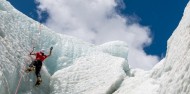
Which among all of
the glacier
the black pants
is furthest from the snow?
the black pants

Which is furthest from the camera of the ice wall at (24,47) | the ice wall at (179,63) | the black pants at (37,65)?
the black pants at (37,65)

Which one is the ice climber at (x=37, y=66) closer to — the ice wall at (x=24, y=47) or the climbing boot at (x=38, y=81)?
the climbing boot at (x=38, y=81)

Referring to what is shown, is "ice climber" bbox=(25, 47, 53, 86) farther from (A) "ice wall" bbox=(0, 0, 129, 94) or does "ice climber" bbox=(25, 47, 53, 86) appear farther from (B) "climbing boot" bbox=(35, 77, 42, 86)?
(A) "ice wall" bbox=(0, 0, 129, 94)

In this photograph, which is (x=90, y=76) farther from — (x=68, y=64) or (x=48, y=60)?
(x=48, y=60)

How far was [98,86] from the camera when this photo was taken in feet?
61.8

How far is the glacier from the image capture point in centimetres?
1489

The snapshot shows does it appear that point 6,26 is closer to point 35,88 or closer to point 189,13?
point 35,88

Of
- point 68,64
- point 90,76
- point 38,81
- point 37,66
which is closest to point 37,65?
point 37,66

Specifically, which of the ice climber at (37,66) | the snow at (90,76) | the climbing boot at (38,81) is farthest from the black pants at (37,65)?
the snow at (90,76)

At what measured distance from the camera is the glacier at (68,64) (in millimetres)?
14887

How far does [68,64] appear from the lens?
66.6 feet

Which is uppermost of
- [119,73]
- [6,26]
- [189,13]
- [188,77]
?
[6,26]

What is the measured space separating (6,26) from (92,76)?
4.53m

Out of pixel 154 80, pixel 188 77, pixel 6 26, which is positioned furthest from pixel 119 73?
pixel 188 77
